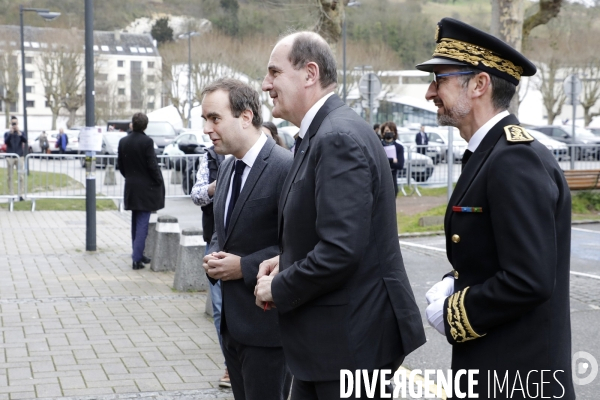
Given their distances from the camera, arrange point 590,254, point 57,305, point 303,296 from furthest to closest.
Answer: point 590,254, point 57,305, point 303,296

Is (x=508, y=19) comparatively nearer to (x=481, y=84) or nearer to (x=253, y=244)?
(x=253, y=244)

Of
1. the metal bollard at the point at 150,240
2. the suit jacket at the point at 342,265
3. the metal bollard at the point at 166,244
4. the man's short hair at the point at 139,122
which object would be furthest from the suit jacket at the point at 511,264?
the metal bollard at the point at 150,240

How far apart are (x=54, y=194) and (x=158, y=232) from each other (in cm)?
957

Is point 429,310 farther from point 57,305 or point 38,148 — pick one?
point 38,148

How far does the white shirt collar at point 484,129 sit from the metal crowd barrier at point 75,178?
54.6ft

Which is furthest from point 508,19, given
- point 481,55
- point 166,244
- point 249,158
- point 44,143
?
point 44,143

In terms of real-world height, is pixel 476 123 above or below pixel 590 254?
above

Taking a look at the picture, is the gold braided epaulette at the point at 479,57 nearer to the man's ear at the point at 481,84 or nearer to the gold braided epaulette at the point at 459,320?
the man's ear at the point at 481,84

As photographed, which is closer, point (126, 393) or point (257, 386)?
point (257, 386)

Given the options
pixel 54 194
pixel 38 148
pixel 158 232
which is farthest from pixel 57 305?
pixel 38 148

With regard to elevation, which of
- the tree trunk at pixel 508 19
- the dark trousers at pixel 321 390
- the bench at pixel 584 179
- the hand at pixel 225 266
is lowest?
the bench at pixel 584 179

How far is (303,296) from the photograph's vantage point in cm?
288

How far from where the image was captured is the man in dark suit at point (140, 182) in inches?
421

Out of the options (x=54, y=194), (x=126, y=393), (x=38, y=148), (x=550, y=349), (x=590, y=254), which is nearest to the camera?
(x=550, y=349)
